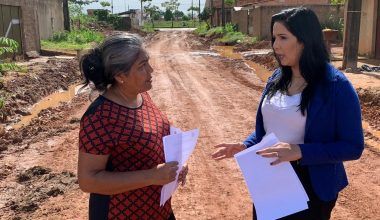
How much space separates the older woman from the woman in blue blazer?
1.76 ft

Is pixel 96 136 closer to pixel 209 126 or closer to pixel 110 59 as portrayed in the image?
pixel 110 59

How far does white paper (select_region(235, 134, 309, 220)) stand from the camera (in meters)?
2.13

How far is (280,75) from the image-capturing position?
94.8 inches

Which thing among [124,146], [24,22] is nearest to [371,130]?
[124,146]

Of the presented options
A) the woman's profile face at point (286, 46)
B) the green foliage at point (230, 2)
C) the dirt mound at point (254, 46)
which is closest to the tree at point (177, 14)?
the green foliage at point (230, 2)

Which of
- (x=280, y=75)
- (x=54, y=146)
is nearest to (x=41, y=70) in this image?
(x=54, y=146)

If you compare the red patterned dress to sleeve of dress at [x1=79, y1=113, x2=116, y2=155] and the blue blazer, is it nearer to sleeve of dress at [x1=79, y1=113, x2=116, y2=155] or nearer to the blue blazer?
sleeve of dress at [x1=79, y1=113, x2=116, y2=155]

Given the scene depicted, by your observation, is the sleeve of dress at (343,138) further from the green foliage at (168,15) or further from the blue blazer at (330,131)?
the green foliage at (168,15)

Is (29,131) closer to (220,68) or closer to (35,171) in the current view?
(35,171)

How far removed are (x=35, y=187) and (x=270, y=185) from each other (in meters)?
3.98

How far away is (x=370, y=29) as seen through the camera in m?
16.7

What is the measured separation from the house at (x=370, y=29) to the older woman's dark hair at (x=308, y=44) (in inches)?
616

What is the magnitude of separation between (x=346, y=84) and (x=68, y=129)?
6.99 m

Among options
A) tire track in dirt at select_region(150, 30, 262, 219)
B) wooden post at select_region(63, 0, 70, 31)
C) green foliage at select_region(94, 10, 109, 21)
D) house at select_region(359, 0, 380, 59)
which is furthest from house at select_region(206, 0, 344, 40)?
green foliage at select_region(94, 10, 109, 21)
